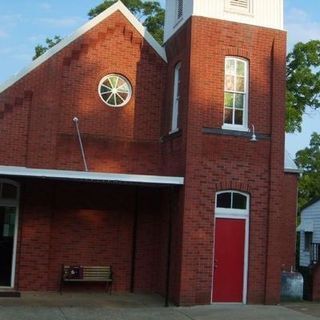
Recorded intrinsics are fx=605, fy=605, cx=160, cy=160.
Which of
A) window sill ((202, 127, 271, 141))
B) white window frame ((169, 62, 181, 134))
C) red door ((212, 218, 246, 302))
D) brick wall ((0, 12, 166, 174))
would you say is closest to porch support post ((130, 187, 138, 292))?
brick wall ((0, 12, 166, 174))

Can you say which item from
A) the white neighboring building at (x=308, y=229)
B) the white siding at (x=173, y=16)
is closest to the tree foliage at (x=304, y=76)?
the white neighboring building at (x=308, y=229)

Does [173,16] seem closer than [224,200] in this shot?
No

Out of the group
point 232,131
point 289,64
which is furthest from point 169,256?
point 289,64

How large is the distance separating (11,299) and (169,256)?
4142mm

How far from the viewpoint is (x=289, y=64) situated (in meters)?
31.6

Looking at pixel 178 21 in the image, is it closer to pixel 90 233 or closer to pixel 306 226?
pixel 90 233

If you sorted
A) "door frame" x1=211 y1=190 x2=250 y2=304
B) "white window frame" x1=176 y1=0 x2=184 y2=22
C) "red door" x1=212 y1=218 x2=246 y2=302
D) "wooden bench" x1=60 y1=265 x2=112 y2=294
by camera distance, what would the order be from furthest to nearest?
"white window frame" x1=176 y1=0 x2=184 y2=22 < "wooden bench" x1=60 y1=265 x2=112 y2=294 < "door frame" x1=211 y1=190 x2=250 y2=304 < "red door" x1=212 y1=218 x2=246 y2=302

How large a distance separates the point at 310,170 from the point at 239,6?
118ft

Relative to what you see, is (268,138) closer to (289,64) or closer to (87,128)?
(87,128)

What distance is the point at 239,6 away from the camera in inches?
653

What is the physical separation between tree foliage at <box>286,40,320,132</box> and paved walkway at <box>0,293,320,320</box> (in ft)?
55.4

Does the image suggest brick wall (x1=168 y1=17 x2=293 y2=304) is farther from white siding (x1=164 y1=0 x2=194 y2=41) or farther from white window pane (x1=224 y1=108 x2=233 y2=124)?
white siding (x1=164 y1=0 x2=194 y2=41)

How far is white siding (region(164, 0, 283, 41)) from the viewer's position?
1612 centimetres

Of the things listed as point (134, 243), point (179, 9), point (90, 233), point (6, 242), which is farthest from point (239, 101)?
point (6, 242)
